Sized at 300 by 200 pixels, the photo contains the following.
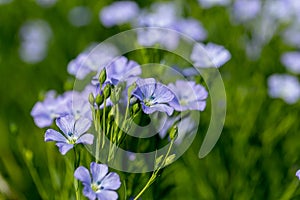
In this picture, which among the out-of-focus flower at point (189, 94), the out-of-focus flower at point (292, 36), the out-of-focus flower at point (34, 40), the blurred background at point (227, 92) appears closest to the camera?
the out-of-focus flower at point (189, 94)

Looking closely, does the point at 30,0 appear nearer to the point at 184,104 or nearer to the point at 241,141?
the point at 241,141

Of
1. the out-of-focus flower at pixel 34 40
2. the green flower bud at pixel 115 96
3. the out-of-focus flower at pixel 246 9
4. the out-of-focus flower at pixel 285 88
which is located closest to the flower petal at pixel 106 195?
the green flower bud at pixel 115 96

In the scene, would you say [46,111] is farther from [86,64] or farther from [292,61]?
[292,61]

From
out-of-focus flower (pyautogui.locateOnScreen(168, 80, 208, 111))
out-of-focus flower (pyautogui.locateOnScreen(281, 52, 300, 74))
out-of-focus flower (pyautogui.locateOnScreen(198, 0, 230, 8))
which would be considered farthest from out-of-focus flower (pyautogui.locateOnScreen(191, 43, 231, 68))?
out-of-focus flower (pyautogui.locateOnScreen(281, 52, 300, 74))

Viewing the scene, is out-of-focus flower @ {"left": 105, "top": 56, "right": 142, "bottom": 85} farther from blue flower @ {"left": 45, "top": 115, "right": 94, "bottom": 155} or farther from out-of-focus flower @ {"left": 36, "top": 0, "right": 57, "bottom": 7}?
out-of-focus flower @ {"left": 36, "top": 0, "right": 57, "bottom": 7}

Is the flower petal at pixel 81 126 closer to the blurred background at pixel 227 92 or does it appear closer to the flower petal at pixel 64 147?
the flower petal at pixel 64 147

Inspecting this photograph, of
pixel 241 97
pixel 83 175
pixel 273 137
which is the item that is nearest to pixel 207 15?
pixel 241 97
